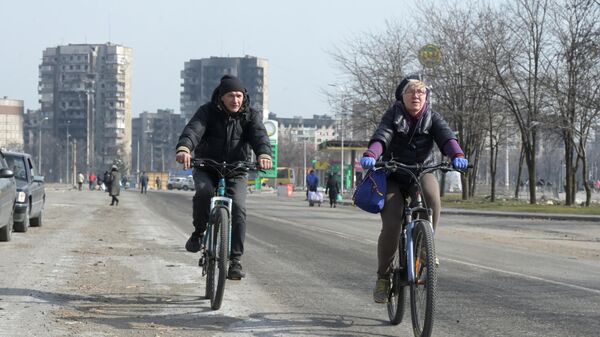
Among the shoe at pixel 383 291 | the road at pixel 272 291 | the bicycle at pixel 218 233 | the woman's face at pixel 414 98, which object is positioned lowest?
the road at pixel 272 291

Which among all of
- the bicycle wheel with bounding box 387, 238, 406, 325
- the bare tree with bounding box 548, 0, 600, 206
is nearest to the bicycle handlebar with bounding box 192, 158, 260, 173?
the bicycle wheel with bounding box 387, 238, 406, 325

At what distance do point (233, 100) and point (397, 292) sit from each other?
224 cm

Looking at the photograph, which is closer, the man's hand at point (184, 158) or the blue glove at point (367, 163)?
the blue glove at point (367, 163)

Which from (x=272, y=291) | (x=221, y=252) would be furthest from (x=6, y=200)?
(x=221, y=252)

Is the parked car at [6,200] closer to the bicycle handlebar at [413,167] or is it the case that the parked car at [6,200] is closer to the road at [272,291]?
the road at [272,291]

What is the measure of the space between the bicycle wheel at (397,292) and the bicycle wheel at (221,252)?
138 centimetres

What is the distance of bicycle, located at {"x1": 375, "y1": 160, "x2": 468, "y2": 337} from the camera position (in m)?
6.53

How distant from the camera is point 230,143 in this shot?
340 inches

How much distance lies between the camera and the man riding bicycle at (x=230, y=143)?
8.48m

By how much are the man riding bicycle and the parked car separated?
6.70 m

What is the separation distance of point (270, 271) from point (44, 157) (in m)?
155

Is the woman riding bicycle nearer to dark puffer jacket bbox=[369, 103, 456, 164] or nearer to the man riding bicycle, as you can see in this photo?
dark puffer jacket bbox=[369, 103, 456, 164]

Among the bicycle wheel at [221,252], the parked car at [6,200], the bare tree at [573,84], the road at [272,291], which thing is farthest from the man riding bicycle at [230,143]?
Result: the bare tree at [573,84]

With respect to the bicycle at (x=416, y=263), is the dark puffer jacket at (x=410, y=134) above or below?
above
